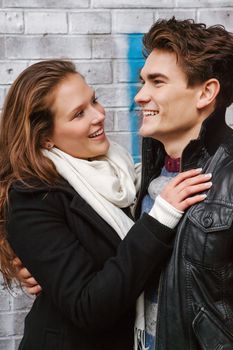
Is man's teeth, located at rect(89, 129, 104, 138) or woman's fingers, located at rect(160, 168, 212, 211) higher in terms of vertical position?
man's teeth, located at rect(89, 129, 104, 138)

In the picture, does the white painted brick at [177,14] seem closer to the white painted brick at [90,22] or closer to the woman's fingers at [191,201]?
the white painted brick at [90,22]

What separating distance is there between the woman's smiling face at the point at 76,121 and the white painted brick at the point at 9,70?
2.36 feet

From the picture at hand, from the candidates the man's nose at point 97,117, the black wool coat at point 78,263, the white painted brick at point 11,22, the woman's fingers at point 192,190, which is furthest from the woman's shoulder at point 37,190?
the white painted brick at point 11,22

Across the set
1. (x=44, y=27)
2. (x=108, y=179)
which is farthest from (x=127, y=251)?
(x=44, y=27)

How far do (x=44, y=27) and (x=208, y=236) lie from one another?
4.95ft

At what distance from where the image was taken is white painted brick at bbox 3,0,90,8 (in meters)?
2.67

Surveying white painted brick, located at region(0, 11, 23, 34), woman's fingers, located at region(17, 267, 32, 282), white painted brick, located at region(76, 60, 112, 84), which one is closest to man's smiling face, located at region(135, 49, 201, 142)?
woman's fingers, located at region(17, 267, 32, 282)

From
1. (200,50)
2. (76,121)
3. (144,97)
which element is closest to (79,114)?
(76,121)

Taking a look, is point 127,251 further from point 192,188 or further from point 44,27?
point 44,27

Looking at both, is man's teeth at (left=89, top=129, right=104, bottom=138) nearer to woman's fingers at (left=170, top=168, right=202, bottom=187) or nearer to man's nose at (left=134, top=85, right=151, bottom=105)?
man's nose at (left=134, top=85, right=151, bottom=105)

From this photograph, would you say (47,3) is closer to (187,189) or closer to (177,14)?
(177,14)

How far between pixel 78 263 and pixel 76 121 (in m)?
0.52

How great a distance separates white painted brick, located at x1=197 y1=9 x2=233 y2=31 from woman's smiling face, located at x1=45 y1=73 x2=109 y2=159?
1.03m

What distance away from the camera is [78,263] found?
175 cm
